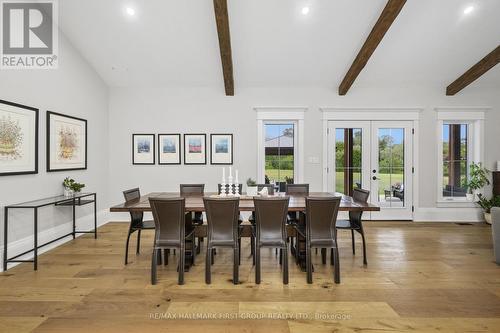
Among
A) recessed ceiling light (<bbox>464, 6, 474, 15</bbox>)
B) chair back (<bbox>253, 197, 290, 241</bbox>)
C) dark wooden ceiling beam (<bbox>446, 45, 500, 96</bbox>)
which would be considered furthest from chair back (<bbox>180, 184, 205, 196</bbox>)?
dark wooden ceiling beam (<bbox>446, 45, 500, 96</bbox>)

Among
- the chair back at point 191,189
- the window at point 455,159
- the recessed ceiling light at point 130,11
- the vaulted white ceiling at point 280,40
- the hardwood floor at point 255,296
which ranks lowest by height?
the hardwood floor at point 255,296

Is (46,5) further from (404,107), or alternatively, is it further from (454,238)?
(454,238)

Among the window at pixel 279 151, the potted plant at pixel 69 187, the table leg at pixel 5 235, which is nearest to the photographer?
the table leg at pixel 5 235

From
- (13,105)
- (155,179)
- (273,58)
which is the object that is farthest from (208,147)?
(13,105)

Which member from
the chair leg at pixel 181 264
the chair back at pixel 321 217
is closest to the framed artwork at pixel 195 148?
the chair leg at pixel 181 264

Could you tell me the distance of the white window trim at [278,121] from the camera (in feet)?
18.3

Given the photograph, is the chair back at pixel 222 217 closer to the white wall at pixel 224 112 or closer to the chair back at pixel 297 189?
the chair back at pixel 297 189

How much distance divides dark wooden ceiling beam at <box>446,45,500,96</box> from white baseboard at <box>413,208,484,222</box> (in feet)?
7.59

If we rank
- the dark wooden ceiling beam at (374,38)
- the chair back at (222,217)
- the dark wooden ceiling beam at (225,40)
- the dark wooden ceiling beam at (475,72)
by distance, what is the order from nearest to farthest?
the chair back at (222,217), the dark wooden ceiling beam at (225,40), the dark wooden ceiling beam at (374,38), the dark wooden ceiling beam at (475,72)

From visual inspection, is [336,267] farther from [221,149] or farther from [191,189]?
[221,149]

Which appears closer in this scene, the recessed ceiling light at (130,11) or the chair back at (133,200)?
the chair back at (133,200)

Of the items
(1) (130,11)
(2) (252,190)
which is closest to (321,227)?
(2) (252,190)

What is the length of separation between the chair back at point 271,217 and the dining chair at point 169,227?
74 centimetres

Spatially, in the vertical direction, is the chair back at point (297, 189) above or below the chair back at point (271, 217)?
above
